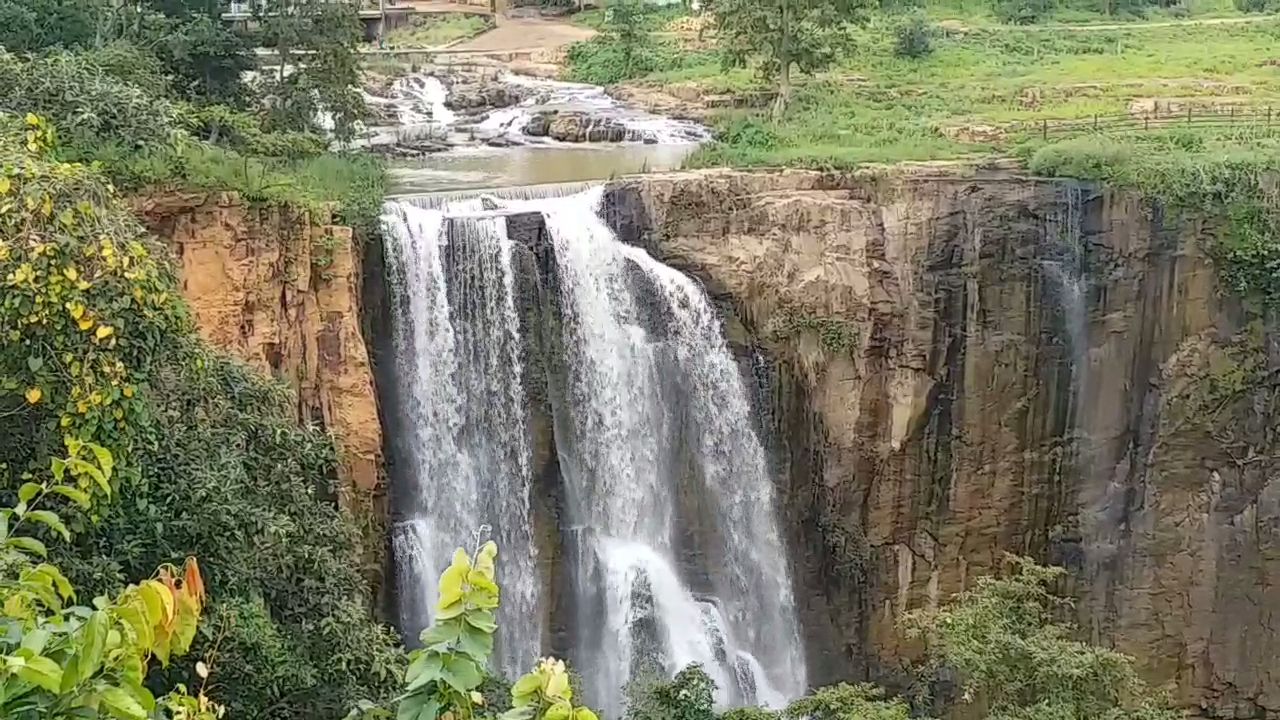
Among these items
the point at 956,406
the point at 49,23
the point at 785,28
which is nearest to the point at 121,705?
the point at 956,406

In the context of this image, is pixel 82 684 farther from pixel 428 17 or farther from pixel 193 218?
pixel 428 17

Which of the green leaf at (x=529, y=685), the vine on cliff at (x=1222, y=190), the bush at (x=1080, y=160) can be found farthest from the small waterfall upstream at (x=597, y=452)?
the green leaf at (x=529, y=685)

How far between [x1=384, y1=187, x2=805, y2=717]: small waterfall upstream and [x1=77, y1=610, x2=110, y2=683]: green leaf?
503 inches

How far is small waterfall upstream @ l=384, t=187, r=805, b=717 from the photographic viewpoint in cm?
1634

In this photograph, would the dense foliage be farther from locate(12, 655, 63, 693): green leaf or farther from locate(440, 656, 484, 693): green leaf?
locate(12, 655, 63, 693): green leaf

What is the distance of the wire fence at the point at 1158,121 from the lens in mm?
21422

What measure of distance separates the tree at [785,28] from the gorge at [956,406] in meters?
7.48

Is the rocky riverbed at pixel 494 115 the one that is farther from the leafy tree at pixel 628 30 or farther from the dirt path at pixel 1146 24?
the dirt path at pixel 1146 24

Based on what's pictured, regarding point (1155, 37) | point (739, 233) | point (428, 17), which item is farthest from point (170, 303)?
point (428, 17)

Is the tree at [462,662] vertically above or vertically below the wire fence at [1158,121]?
below

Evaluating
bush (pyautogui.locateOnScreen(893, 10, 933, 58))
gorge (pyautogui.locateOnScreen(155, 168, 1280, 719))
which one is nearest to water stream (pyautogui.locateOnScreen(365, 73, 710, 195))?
gorge (pyautogui.locateOnScreen(155, 168, 1280, 719))

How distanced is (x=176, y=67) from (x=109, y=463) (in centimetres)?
1478

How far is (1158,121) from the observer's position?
876 inches

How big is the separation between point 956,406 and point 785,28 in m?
9.81
